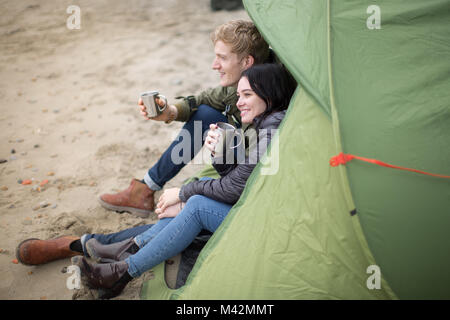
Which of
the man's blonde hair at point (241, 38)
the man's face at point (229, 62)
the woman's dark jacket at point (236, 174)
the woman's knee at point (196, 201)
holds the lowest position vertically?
the woman's knee at point (196, 201)

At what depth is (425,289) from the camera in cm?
137

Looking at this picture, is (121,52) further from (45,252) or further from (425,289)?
(425,289)

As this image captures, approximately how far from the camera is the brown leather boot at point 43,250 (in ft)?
6.69

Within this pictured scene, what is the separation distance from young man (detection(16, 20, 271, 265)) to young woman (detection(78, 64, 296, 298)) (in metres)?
0.27

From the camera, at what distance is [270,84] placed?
185 centimetres

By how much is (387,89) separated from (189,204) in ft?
3.57

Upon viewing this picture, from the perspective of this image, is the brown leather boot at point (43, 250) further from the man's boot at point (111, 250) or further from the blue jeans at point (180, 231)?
the blue jeans at point (180, 231)

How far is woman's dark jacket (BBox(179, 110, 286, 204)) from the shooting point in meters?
1.70

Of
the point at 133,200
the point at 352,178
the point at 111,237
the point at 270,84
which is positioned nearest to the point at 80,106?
the point at 133,200

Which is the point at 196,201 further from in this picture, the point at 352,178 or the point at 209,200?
the point at 352,178

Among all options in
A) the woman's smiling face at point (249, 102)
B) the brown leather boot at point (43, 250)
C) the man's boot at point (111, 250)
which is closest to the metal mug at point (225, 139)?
the woman's smiling face at point (249, 102)

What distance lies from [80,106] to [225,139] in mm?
2704

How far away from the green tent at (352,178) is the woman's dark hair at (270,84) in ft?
0.74

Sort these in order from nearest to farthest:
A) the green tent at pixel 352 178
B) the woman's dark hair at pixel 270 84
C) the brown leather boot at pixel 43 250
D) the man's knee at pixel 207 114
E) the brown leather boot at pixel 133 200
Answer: the green tent at pixel 352 178 → the woman's dark hair at pixel 270 84 → the brown leather boot at pixel 43 250 → the man's knee at pixel 207 114 → the brown leather boot at pixel 133 200
